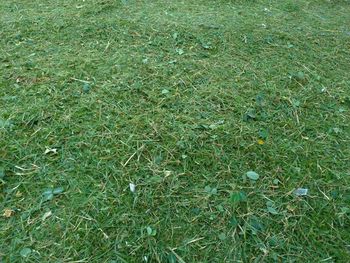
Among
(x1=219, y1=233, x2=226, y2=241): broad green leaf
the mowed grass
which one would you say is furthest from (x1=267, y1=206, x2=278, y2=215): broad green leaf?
(x1=219, y1=233, x2=226, y2=241): broad green leaf

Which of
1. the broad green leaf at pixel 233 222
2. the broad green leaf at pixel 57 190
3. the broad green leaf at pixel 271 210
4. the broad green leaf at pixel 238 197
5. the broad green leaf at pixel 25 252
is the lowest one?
the broad green leaf at pixel 271 210

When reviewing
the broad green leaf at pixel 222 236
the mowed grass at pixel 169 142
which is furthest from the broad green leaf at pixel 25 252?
the broad green leaf at pixel 222 236

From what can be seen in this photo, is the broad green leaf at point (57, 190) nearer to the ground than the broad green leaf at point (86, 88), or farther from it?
nearer to the ground

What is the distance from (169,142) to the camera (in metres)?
1.74

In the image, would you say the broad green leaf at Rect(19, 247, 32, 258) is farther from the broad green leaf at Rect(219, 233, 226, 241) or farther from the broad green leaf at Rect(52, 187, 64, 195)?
the broad green leaf at Rect(219, 233, 226, 241)

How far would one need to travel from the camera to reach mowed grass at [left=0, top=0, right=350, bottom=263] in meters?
1.39

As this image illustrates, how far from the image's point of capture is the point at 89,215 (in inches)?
56.1

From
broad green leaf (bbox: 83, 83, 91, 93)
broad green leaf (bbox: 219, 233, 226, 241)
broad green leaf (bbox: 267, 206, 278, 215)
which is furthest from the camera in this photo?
broad green leaf (bbox: 83, 83, 91, 93)

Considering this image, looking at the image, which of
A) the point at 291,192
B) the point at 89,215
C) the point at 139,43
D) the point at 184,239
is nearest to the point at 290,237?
the point at 291,192

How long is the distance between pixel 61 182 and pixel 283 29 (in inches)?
93.0

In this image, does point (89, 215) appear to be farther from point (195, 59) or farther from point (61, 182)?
point (195, 59)

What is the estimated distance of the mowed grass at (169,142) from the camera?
1.39 metres

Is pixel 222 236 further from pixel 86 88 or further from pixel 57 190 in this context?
pixel 86 88

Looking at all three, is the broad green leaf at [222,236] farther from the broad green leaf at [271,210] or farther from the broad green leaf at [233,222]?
the broad green leaf at [271,210]
